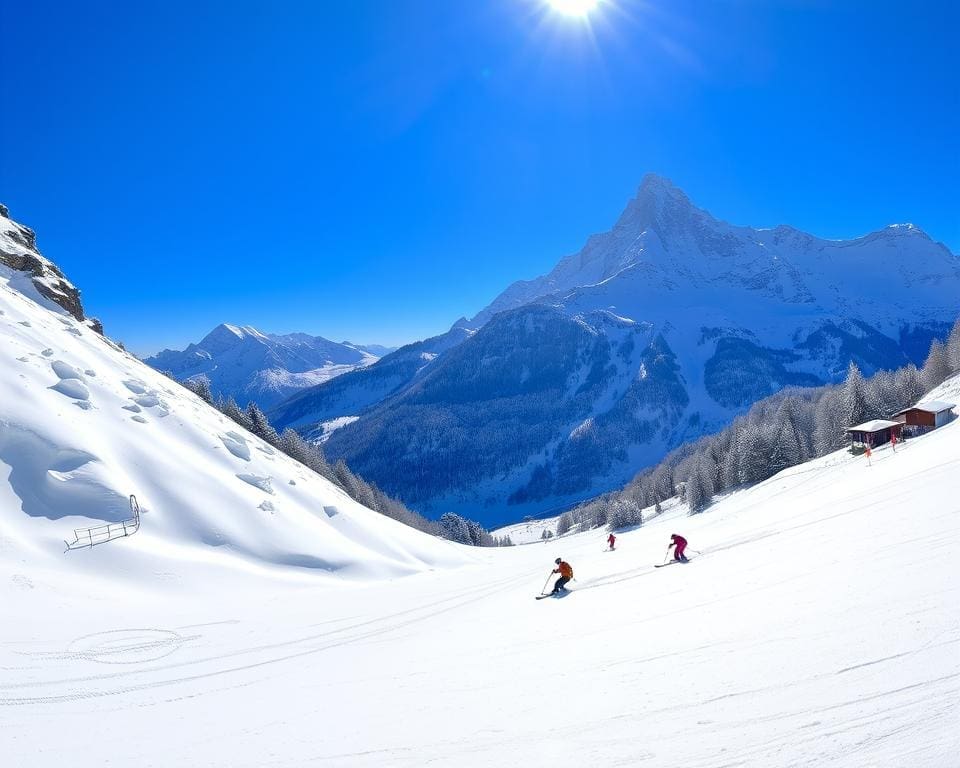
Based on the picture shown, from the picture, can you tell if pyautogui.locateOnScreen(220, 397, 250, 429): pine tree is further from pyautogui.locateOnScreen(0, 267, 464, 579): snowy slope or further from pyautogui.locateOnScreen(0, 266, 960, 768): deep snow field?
pyautogui.locateOnScreen(0, 266, 960, 768): deep snow field

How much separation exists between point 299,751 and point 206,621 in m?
10.6

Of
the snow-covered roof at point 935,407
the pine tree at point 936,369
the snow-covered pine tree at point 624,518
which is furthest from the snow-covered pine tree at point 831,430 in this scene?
the snow-covered pine tree at point 624,518

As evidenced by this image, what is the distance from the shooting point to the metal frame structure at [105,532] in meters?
19.2

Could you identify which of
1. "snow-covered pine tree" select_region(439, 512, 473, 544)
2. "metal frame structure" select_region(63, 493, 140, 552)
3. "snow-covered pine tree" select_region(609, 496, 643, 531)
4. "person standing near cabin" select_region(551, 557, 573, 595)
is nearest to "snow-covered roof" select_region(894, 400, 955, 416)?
"snow-covered pine tree" select_region(609, 496, 643, 531)

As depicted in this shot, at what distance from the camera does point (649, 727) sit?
6805mm

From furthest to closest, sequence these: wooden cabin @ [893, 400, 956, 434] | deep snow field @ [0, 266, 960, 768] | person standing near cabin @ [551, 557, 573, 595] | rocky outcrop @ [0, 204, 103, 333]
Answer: rocky outcrop @ [0, 204, 103, 333], wooden cabin @ [893, 400, 956, 434], person standing near cabin @ [551, 557, 573, 595], deep snow field @ [0, 266, 960, 768]

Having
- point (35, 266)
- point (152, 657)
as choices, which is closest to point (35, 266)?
point (35, 266)

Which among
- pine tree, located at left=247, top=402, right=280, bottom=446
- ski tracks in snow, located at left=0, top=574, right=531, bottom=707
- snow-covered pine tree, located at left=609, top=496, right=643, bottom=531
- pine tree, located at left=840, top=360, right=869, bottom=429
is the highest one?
pine tree, located at left=247, top=402, right=280, bottom=446

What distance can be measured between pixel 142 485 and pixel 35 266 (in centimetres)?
3789

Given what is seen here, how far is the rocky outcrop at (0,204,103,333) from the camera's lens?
45.5 metres

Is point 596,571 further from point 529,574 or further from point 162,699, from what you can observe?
point 162,699

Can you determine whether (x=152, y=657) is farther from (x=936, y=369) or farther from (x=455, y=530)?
(x=936, y=369)

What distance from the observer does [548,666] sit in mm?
10102

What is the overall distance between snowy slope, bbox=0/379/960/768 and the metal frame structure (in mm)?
1372
